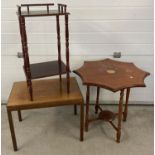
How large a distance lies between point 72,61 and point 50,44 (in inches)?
12.6

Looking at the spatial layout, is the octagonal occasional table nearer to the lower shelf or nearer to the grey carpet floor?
the lower shelf

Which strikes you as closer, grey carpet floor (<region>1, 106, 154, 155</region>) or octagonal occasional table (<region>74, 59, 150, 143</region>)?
octagonal occasional table (<region>74, 59, 150, 143</region>)

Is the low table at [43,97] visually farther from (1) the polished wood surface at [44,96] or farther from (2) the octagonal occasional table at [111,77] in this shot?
(2) the octagonal occasional table at [111,77]

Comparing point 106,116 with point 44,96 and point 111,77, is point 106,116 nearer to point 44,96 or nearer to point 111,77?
point 111,77

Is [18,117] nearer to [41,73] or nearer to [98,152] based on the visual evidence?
[41,73]

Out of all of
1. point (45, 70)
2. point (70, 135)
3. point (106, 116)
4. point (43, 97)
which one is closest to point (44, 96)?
point (43, 97)

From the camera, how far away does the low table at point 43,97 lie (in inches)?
75.4

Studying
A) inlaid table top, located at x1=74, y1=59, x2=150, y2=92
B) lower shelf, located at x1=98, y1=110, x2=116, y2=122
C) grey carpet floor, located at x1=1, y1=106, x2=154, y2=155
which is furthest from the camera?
lower shelf, located at x1=98, y1=110, x2=116, y2=122

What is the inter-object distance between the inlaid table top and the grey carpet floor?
65 cm

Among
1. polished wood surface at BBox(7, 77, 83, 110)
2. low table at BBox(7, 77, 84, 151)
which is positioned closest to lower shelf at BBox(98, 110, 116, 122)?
low table at BBox(7, 77, 84, 151)

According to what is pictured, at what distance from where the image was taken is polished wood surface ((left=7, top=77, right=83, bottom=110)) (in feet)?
6.30

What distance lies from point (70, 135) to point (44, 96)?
0.54 meters

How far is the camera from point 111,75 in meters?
2.01

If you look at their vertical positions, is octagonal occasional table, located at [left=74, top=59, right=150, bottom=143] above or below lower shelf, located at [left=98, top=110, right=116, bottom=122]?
above
